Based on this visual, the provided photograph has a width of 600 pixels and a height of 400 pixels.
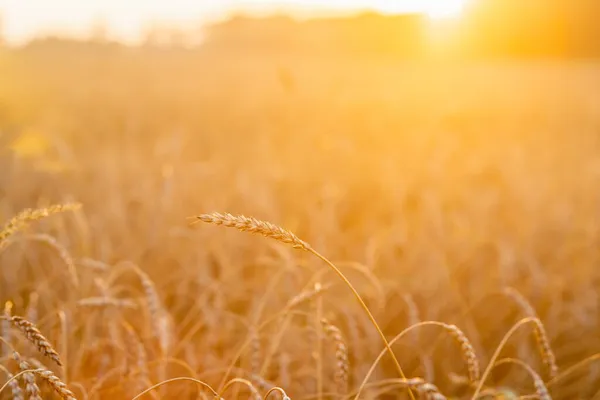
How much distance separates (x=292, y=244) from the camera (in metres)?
0.66

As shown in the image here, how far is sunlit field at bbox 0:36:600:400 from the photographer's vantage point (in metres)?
1.38

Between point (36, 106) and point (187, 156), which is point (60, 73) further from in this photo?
point (187, 156)

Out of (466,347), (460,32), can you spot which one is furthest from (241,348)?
(460,32)

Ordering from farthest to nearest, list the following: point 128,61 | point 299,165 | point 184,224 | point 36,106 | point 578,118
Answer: point 128,61 → point 578,118 → point 36,106 → point 299,165 → point 184,224

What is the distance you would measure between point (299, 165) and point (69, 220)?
4.52 feet

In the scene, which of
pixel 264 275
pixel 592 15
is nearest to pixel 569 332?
pixel 264 275

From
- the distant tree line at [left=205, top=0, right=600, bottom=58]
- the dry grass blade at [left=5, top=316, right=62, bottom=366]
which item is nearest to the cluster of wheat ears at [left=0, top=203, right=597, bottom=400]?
the dry grass blade at [left=5, top=316, right=62, bottom=366]

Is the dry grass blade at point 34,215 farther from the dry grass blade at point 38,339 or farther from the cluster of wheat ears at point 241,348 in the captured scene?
the dry grass blade at point 38,339

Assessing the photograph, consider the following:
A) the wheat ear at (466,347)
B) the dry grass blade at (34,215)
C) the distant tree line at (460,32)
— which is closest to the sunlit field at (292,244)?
the wheat ear at (466,347)

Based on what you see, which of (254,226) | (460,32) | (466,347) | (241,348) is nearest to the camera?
(254,226)

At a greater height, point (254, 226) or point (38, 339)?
point (254, 226)

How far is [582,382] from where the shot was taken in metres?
1.84

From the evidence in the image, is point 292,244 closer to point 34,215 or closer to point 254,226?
point 254,226

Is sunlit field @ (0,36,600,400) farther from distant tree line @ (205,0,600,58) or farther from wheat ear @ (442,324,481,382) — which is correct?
distant tree line @ (205,0,600,58)
